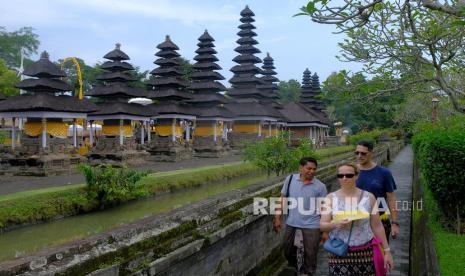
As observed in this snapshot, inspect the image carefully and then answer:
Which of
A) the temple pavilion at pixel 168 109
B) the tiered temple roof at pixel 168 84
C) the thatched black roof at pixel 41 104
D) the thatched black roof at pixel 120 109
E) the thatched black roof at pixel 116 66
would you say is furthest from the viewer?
the tiered temple roof at pixel 168 84

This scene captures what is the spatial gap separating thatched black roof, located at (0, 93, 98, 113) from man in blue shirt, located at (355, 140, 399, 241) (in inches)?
719

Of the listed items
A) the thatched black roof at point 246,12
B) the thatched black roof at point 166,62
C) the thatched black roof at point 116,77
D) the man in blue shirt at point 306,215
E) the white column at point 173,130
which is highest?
the thatched black roof at point 246,12

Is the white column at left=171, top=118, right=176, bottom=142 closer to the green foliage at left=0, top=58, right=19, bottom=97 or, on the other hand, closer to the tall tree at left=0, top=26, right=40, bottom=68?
the green foliage at left=0, top=58, right=19, bottom=97

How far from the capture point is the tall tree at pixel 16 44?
58.6 metres

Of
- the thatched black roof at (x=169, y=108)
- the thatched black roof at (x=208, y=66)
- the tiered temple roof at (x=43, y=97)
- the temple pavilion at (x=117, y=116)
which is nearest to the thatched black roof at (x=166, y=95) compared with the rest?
the thatched black roof at (x=169, y=108)

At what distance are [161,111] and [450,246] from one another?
26.3m

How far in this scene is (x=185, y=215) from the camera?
4.55 metres

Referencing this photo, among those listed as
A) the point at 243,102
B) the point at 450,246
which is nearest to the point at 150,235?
the point at 450,246

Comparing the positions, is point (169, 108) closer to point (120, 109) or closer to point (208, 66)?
point (120, 109)

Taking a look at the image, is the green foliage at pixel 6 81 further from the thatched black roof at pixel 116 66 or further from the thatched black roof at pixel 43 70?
the thatched black roof at pixel 43 70

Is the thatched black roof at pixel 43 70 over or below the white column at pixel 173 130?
over

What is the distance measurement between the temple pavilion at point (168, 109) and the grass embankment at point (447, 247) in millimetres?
23282

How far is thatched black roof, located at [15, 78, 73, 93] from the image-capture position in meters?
20.9

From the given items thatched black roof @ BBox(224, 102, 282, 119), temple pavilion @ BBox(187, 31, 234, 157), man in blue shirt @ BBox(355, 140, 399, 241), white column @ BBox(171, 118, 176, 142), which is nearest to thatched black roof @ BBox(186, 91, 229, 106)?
temple pavilion @ BBox(187, 31, 234, 157)
